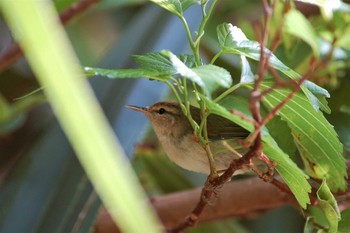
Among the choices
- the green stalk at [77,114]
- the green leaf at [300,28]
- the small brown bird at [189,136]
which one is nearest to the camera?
the green stalk at [77,114]

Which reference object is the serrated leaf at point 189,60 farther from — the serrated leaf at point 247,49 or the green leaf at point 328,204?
the green leaf at point 328,204

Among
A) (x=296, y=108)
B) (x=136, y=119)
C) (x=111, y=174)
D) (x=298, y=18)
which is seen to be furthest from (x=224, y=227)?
(x=111, y=174)

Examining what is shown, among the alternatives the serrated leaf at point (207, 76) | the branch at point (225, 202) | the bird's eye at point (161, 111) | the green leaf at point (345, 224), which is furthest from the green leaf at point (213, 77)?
the bird's eye at point (161, 111)

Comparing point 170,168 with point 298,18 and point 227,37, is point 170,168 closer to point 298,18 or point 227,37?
point 227,37

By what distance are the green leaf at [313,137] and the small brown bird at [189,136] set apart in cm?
15

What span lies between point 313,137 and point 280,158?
0.46 feet

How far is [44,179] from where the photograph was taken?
1.18m

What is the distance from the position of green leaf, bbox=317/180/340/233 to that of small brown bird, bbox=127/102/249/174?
8.6 inches

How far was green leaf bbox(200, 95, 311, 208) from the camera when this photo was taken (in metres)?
0.56

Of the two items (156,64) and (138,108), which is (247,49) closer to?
(156,64)

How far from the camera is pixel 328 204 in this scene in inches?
27.9

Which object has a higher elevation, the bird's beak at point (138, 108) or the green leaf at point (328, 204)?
the green leaf at point (328, 204)

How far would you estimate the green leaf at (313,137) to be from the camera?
0.71 metres

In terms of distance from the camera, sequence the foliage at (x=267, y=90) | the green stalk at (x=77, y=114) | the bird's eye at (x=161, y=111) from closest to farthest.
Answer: the green stalk at (x=77, y=114)
the foliage at (x=267, y=90)
the bird's eye at (x=161, y=111)
